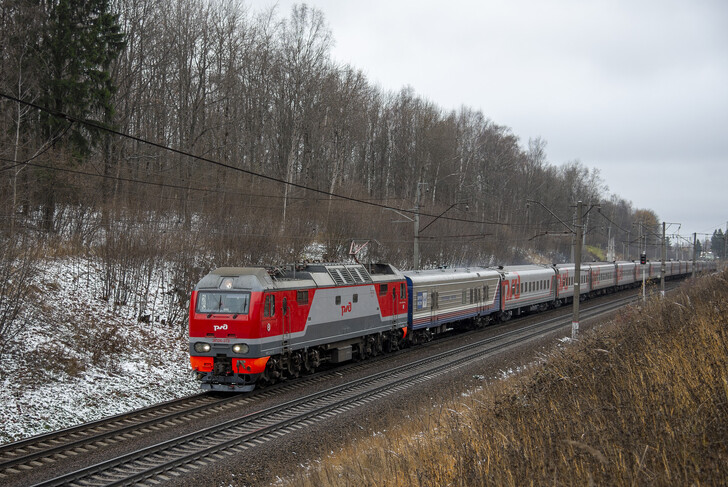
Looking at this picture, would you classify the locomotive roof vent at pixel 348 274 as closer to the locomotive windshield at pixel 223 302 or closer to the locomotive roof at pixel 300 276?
the locomotive roof at pixel 300 276

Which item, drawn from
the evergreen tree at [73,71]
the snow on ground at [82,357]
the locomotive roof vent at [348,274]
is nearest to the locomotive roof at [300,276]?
the locomotive roof vent at [348,274]

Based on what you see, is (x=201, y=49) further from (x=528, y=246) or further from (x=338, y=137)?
(x=528, y=246)

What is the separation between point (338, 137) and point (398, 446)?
38749mm

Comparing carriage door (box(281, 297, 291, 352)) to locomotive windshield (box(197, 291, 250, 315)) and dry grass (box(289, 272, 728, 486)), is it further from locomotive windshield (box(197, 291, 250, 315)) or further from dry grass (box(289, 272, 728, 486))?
dry grass (box(289, 272, 728, 486))

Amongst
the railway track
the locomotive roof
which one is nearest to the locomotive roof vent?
the locomotive roof

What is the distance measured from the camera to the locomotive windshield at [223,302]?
1508 cm

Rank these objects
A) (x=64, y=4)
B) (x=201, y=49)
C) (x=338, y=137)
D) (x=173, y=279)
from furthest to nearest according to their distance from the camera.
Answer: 1. (x=338, y=137)
2. (x=201, y=49)
3. (x=64, y=4)
4. (x=173, y=279)

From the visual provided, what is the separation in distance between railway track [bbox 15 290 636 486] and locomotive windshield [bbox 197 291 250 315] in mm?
2405

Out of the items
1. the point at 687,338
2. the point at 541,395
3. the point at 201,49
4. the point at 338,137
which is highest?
the point at 201,49

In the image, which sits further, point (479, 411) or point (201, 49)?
point (201, 49)

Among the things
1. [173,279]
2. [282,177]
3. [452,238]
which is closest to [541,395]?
[173,279]

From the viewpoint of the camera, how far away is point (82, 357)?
53.0ft

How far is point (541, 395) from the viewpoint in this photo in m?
9.73

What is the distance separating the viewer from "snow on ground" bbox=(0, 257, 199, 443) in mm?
13172
